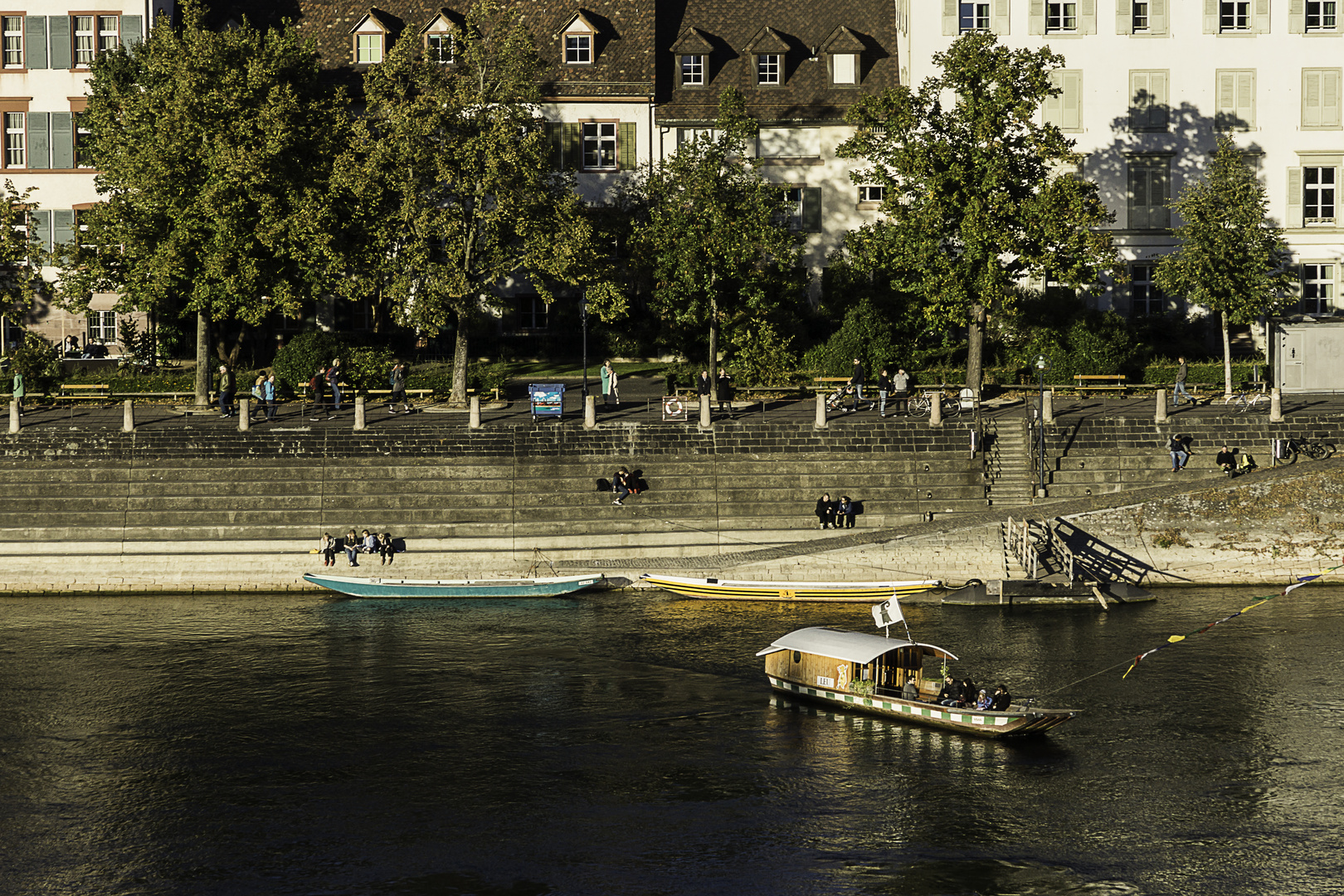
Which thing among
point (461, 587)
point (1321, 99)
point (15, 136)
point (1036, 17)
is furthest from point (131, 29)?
point (1321, 99)

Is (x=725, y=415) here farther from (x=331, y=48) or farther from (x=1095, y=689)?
(x=331, y=48)

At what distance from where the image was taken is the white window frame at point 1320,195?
70.1m

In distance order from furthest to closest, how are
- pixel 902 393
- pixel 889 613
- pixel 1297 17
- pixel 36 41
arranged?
pixel 36 41, pixel 1297 17, pixel 902 393, pixel 889 613

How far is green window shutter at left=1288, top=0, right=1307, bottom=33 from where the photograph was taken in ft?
228

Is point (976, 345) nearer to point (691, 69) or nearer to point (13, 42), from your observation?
point (691, 69)

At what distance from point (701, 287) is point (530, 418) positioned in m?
10.8

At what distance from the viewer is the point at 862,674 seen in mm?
36531

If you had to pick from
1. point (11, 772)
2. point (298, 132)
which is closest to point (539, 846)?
point (11, 772)

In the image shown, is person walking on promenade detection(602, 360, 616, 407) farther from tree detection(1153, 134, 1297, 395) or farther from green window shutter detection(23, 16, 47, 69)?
green window shutter detection(23, 16, 47, 69)

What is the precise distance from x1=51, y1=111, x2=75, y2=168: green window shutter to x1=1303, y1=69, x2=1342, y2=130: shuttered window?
6520 centimetres

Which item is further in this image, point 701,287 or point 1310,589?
point 701,287

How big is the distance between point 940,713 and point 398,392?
106ft

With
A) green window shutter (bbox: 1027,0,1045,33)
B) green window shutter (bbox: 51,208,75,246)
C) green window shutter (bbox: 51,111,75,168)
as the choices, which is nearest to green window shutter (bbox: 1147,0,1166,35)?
green window shutter (bbox: 1027,0,1045,33)

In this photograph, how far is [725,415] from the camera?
56.4 metres
